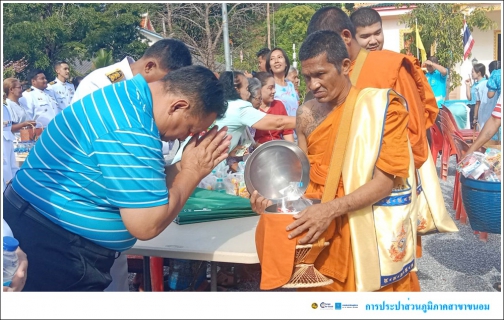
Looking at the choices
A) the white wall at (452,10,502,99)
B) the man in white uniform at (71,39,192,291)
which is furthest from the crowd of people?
the white wall at (452,10,502,99)

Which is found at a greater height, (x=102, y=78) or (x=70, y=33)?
(x=102, y=78)

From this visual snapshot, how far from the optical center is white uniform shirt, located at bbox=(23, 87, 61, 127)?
7949 millimetres

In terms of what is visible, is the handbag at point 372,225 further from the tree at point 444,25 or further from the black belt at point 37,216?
the tree at point 444,25

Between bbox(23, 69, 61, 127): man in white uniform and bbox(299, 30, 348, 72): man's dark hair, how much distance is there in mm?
6559

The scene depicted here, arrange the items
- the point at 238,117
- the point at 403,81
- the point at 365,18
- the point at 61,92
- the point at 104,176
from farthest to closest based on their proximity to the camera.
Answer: the point at 61,92
the point at 238,117
the point at 365,18
the point at 403,81
the point at 104,176

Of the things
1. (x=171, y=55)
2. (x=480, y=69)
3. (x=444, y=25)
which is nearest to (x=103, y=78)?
(x=171, y=55)

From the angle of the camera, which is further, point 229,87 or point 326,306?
point 229,87

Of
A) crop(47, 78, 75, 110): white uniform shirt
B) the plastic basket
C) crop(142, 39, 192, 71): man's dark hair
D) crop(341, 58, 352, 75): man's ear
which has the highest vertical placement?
crop(341, 58, 352, 75): man's ear

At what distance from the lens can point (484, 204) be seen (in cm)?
358

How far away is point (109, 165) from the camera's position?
1.79 meters

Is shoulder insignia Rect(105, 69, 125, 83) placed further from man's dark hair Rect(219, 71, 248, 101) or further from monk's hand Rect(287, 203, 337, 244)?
monk's hand Rect(287, 203, 337, 244)

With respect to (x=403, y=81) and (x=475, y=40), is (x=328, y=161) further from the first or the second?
(x=475, y=40)

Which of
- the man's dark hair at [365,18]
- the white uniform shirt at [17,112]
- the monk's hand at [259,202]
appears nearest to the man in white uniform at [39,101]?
the white uniform shirt at [17,112]

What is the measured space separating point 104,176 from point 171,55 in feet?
3.58
